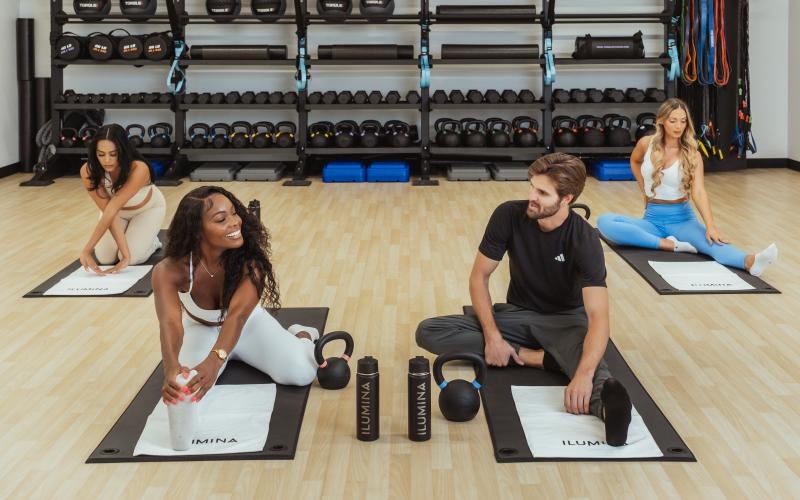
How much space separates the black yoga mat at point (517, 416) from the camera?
2699 millimetres

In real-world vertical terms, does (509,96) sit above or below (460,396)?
above

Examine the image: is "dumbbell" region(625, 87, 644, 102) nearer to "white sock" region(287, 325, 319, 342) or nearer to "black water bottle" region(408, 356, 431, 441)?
"white sock" region(287, 325, 319, 342)

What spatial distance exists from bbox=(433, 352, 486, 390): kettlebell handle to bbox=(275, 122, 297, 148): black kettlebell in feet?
17.1

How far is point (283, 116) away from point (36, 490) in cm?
609

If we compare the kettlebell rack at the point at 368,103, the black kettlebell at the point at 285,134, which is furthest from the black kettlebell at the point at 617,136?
the black kettlebell at the point at 285,134

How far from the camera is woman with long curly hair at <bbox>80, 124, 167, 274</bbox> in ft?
15.3

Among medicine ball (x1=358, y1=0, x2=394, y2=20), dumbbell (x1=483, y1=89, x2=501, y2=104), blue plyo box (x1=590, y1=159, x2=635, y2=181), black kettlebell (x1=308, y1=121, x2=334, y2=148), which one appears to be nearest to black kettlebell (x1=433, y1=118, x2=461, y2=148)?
dumbbell (x1=483, y1=89, x2=501, y2=104)

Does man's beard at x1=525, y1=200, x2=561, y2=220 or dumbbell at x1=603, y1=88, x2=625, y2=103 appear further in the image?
dumbbell at x1=603, y1=88, x2=625, y2=103

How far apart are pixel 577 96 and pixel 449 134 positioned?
105 centimetres

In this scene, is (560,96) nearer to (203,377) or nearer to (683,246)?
(683,246)

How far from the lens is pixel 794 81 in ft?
26.6

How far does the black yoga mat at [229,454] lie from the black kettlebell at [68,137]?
486 centimetres

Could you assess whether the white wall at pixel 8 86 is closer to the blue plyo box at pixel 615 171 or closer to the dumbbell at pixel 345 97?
the dumbbell at pixel 345 97

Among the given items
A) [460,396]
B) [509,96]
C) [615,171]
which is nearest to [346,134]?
[509,96]
